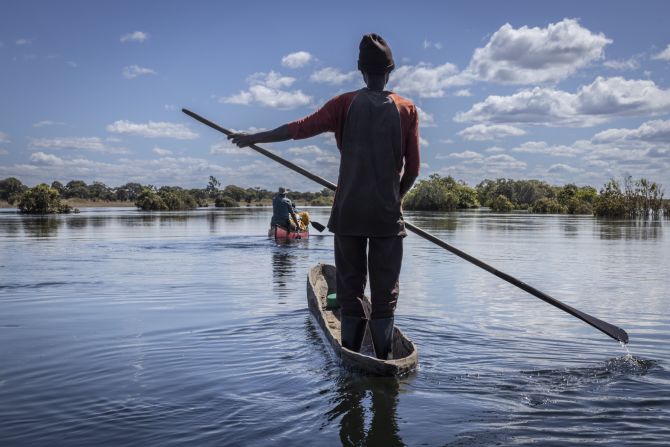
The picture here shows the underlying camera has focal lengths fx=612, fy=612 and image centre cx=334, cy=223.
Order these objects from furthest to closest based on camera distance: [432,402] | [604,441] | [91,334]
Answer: [91,334]
[432,402]
[604,441]

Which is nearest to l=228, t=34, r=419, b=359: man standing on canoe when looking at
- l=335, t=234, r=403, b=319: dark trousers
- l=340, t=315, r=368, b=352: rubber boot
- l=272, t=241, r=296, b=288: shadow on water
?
l=335, t=234, r=403, b=319: dark trousers

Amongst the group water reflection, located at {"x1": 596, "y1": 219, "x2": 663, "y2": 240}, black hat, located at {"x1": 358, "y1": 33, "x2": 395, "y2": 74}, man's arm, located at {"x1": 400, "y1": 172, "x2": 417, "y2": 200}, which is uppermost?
black hat, located at {"x1": 358, "y1": 33, "x2": 395, "y2": 74}

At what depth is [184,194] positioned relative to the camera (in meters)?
99.0

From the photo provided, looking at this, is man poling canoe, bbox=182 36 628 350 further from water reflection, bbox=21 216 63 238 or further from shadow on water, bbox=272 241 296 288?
water reflection, bbox=21 216 63 238

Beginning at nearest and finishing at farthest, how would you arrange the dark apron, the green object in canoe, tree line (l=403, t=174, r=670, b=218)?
1. the dark apron
2. the green object in canoe
3. tree line (l=403, t=174, r=670, b=218)

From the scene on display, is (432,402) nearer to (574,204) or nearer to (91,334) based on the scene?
(91,334)

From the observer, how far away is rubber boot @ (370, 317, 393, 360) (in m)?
5.04

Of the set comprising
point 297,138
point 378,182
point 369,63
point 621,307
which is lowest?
point 621,307

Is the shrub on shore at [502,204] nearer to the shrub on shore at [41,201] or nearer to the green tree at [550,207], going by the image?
the green tree at [550,207]

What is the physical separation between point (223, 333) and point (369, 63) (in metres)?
3.53

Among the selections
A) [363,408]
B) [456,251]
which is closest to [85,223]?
[456,251]

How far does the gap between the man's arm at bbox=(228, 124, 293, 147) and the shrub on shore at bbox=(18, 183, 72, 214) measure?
6163 centimetres

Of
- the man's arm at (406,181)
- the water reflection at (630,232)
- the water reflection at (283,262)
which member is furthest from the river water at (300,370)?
the water reflection at (630,232)

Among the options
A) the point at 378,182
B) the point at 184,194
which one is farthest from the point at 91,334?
the point at 184,194
